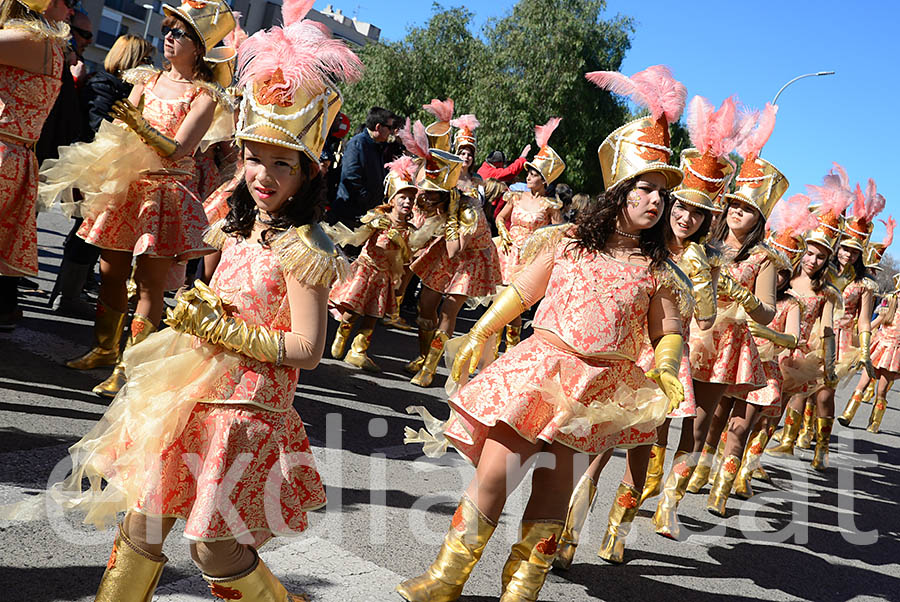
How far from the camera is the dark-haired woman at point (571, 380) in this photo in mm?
3402

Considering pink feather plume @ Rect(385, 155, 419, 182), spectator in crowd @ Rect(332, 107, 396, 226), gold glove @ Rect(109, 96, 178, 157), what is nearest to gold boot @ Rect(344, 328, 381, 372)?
pink feather plume @ Rect(385, 155, 419, 182)

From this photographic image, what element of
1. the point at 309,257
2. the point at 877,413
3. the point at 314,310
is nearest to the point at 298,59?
the point at 309,257

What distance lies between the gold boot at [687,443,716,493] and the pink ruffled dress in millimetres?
4422

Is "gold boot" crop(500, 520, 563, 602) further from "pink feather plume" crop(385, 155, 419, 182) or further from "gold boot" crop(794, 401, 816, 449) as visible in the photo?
"gold boot" crop(794, 401, 816, 449)

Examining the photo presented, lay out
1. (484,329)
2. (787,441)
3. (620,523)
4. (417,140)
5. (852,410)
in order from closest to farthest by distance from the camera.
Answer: (484,329) < (620,523) < (417,140) < (787,441) < (852,410)

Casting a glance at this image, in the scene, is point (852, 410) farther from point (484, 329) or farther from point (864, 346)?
point (484, 329)

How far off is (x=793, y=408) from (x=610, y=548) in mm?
4815

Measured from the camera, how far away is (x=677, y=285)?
3611mm

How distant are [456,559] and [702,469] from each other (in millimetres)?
3307

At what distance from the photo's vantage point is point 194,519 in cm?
245

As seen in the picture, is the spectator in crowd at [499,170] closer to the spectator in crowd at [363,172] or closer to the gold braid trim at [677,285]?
the spectator in crowd at [363,172]

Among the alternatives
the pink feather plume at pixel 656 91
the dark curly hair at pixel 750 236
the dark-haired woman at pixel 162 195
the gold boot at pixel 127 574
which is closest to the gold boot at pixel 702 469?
the dark curly hair at pixel 750 236

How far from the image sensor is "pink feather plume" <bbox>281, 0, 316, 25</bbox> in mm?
2988

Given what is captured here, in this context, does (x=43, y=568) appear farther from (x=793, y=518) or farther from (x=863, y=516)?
(x=863, y=516)
